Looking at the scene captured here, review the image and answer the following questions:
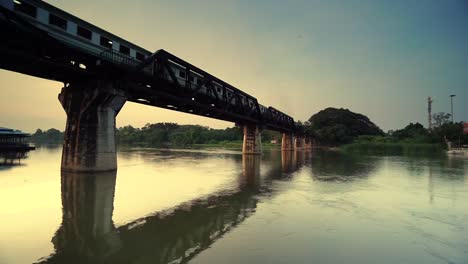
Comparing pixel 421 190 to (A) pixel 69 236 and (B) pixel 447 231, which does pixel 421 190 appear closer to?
(B) pixel 447 231

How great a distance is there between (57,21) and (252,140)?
5077 centimetres

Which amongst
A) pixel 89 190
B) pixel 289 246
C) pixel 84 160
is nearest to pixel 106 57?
pixel 84 160

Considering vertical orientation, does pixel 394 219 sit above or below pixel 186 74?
below

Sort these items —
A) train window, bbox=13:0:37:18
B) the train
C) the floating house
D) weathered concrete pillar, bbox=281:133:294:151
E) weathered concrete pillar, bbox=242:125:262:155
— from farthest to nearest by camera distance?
weathered concrete pillar, bbox=281:133:294:151 → weathered concrete pillar, bbox=242:125:262:155 → the floating house → the train → train window, bbox=13:0:37:18

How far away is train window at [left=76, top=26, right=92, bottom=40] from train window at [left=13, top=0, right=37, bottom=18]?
10.8 ft

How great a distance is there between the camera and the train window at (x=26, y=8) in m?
19.3

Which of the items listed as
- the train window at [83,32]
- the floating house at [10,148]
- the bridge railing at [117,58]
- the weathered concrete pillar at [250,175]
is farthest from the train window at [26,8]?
the floating house at [10,148]

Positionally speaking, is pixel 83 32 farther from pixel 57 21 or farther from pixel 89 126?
pixel 89 126

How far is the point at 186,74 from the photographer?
120 feet

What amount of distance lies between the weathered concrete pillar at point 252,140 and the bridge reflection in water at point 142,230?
50219 millimetres

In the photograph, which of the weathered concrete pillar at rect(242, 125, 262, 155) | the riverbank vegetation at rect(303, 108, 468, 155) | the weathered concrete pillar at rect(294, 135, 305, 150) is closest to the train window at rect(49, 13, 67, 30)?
the weathered concrete pillar at rect(242, 125, 262, 155)

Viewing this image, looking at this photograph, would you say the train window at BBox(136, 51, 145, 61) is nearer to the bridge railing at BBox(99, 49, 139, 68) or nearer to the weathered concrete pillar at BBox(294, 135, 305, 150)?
the bridge railing at BBox(99, 49, 139, 68)

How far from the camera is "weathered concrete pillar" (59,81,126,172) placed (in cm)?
2509

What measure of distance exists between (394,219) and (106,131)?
924 inches
